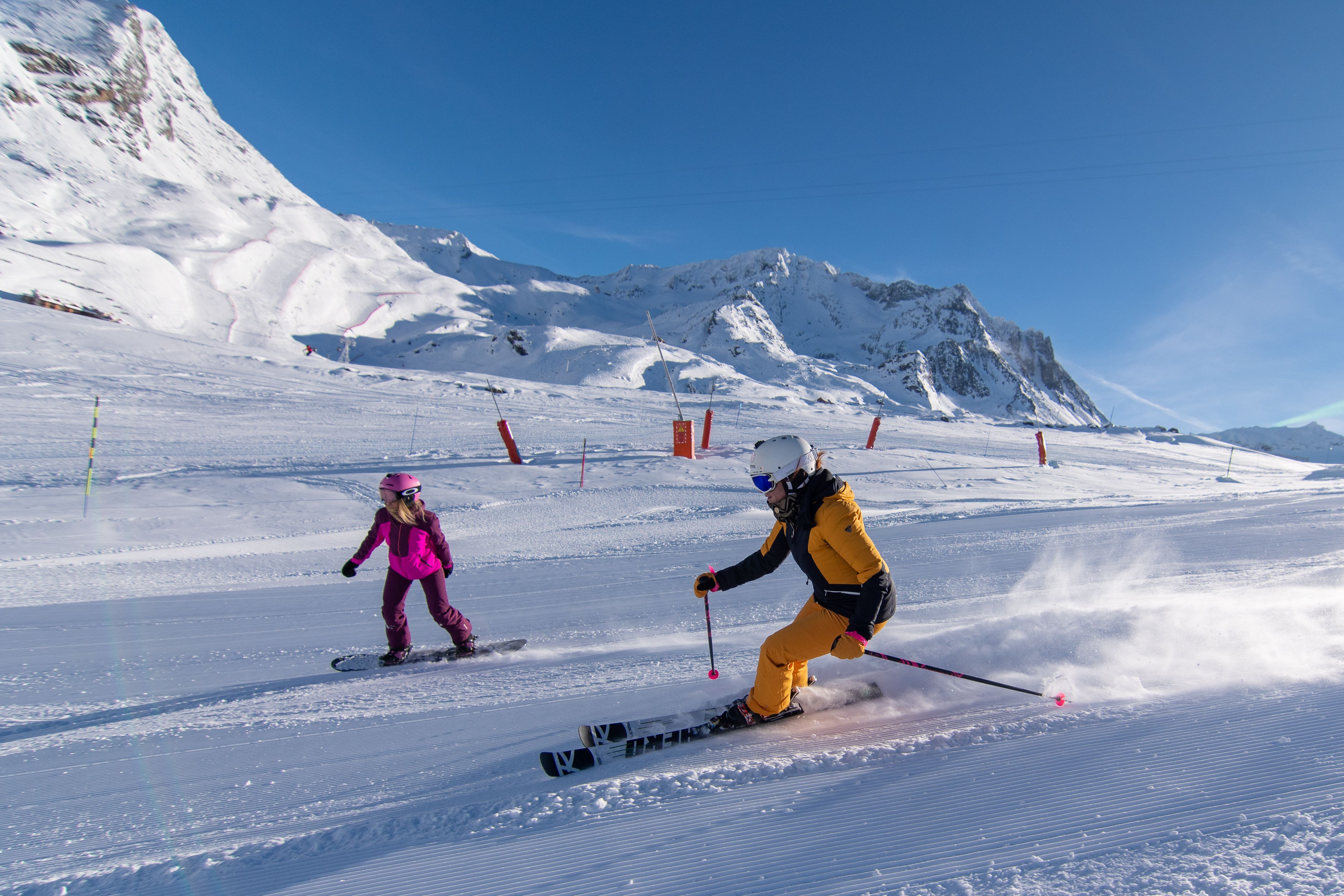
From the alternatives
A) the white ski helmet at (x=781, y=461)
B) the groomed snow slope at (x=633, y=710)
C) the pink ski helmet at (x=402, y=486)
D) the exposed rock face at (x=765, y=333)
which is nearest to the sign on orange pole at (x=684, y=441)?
the groomed snow slope at (x=633, y=710)

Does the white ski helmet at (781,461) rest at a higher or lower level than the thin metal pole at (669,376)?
lower

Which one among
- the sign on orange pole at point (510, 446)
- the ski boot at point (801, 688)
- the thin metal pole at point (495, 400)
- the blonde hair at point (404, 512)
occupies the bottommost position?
the ski boot at point (801, 688)

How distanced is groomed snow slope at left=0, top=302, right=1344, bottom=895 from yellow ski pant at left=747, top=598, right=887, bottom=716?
188mm

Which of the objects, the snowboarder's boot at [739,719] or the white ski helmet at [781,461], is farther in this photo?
the snowboarder's boot at [739,719]

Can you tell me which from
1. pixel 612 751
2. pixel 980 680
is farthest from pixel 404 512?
pixel 980 680

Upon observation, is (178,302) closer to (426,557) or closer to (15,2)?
(426,557)

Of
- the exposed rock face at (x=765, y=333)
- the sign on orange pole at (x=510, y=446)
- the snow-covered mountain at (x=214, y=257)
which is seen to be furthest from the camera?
the exposed rock face at (x=765, y=333)

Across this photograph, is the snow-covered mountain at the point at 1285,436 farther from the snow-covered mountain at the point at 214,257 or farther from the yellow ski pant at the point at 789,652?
the yellow ski pant at the point at 789,652

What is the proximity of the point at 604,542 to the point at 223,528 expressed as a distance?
188 inches

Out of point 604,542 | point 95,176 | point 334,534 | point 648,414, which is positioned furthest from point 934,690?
point 95,176

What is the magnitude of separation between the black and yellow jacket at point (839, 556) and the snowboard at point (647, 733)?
741 millimetres

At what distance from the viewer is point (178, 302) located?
143 ft

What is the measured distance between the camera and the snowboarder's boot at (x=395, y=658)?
4215mm

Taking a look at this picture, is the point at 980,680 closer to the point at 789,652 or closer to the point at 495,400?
the point at 789,652
